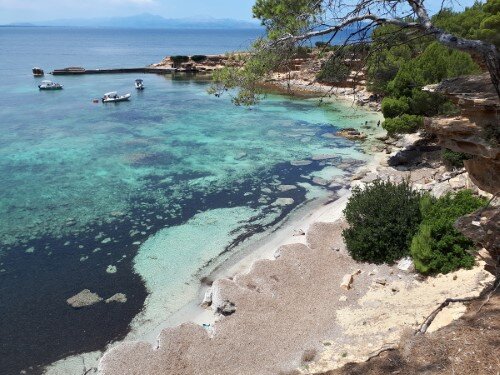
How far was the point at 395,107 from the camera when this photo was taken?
31750mm

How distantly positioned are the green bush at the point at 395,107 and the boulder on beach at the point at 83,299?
2474 centimetres

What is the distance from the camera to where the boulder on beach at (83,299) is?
55.1ft

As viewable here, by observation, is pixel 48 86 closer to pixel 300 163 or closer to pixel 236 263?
pixel 300 163

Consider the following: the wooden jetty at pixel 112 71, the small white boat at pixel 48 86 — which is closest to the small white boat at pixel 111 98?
the small white boat at pixel 48 86

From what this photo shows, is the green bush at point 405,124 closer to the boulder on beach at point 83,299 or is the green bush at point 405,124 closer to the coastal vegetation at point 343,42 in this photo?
the coastal vegetation at point 343,42

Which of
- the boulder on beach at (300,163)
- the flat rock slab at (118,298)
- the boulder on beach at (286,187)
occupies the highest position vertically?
the boulder on beach at (300,163)

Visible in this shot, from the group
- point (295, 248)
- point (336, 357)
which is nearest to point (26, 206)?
point (295, 248)

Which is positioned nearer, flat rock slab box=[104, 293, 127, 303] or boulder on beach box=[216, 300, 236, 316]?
boulder on beach box=[216, 300, 236, 316]

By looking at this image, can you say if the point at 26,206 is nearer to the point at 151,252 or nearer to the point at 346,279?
the point at 151,252

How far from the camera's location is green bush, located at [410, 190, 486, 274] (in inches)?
589

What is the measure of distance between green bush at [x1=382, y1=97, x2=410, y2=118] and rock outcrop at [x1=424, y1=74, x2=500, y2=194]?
21239 mm

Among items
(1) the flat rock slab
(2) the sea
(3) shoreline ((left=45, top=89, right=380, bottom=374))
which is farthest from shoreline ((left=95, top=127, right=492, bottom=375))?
(1) the flat rock slab

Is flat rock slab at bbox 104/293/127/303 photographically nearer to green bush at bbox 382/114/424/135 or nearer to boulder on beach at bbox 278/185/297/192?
boulder on beach at bbox 278/185/297/192

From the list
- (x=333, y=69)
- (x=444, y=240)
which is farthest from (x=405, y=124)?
(x=333, y=69)
